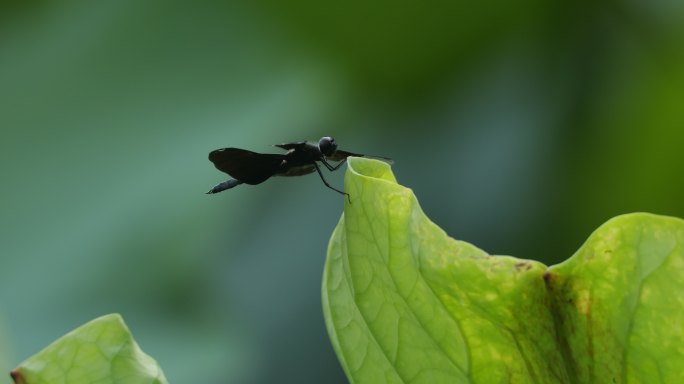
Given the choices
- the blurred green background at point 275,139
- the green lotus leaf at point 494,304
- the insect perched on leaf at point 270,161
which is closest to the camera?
the green lotus leaf at point 494,304

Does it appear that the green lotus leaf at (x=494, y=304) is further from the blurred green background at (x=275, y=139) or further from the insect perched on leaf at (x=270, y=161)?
the blurred green background at (x=275, y=139)

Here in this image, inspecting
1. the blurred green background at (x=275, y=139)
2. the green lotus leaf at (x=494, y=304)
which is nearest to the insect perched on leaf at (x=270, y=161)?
the green lotus leaf at (x=494, y=304)

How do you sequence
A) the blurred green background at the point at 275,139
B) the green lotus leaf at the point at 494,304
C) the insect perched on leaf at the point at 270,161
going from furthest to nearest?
1. the blurred green background at the point at 275,139
2. the insect perched on leaf at the point at 270,161
3. the green lotus leaf at the point at 494,304

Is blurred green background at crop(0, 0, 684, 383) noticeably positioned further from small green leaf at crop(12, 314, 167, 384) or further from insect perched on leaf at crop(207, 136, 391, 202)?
small green leaf at crop(12, 314, 167, 384)

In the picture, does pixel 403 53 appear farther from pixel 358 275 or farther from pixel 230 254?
pixel 358 275

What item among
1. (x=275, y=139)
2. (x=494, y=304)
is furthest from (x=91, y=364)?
(x=275, y=139)

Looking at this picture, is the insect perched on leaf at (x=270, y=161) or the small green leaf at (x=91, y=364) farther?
the insect perched on leaf at (x=270, y=161)

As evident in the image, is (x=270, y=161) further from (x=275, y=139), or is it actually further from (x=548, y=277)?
(x=275, y=139)
